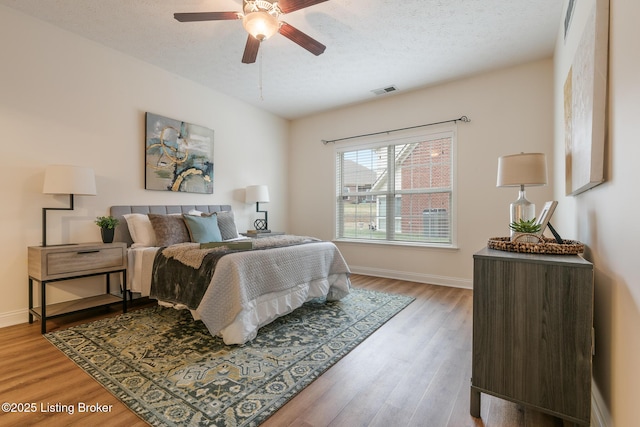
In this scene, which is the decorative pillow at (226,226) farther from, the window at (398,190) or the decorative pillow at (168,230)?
the window at (398,190)

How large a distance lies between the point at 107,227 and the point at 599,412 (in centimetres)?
382

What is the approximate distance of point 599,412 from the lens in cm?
140

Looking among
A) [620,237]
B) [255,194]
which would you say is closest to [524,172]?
[620,237]

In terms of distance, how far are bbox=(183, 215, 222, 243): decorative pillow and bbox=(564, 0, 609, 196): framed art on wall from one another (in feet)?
10.5

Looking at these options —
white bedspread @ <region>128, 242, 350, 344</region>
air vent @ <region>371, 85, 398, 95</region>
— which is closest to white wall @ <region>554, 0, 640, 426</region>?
white bedspread @ <region>128, 242, 350, 344</region>

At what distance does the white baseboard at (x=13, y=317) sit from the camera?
265 cm

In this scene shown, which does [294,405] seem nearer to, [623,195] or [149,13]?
[623,195]

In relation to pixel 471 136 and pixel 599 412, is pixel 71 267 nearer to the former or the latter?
pixel 599 412

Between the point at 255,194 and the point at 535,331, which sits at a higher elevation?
the point at 255,194

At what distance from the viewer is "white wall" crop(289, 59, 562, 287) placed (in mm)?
3584

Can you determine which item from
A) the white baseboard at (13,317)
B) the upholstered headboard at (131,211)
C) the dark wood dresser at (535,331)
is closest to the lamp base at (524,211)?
the dark wood dresser at (535,331)

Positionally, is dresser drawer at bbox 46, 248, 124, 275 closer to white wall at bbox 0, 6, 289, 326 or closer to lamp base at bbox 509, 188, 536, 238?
white wall at bbox 0, 6, 289, 326

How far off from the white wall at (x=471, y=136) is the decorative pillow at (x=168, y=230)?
106 inches

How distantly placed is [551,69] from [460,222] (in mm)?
2034
